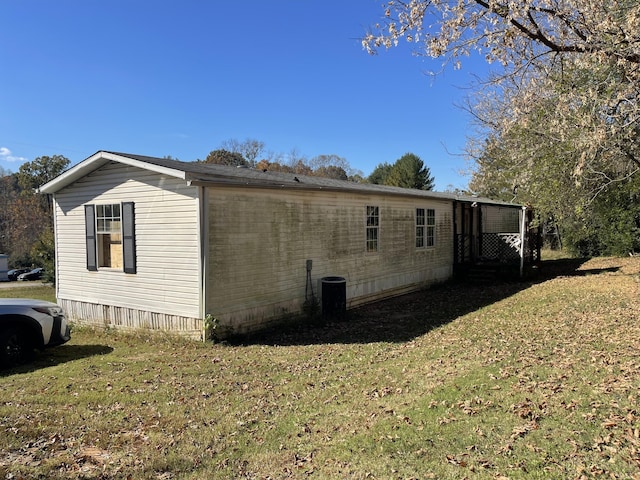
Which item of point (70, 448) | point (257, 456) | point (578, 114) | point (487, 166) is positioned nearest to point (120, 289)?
point (70, 448)

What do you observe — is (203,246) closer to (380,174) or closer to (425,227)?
(425,227)

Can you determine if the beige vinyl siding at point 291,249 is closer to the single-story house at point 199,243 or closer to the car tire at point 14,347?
the single-story house at point 199,243

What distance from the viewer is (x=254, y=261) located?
27.6 feet

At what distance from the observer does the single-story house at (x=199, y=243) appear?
7699mm

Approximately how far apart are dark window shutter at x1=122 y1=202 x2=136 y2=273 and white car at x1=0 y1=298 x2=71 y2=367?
166 cm

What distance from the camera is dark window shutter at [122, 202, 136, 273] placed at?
28.0 feet

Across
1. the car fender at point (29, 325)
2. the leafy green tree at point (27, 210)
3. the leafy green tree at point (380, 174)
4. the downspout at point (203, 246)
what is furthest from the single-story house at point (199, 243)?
the leafy green tree at point (380, 174)

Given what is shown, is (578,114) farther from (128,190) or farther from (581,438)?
(128,190)

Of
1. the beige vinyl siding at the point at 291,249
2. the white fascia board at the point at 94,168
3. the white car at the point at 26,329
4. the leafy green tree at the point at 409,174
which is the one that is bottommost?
the white car at the point at 26,329

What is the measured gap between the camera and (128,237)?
28.2 ft

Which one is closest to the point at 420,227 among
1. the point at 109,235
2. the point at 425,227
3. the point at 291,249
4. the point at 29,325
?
the point at 425,227

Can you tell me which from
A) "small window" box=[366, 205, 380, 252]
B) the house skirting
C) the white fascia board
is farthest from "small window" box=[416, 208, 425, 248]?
the white fascia board

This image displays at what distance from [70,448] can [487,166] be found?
19.8 meters

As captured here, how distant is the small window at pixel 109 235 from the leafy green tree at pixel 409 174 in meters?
39.3
